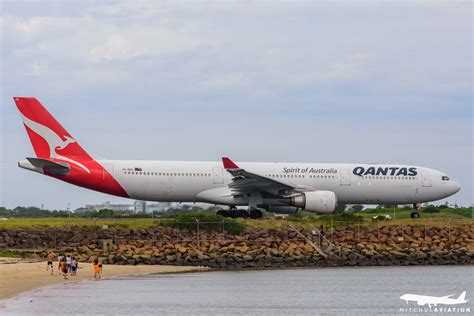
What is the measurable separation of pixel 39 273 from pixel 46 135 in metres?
14.4

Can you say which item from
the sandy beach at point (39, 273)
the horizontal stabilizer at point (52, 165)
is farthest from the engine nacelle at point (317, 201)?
the horizontal stabilizer at point (52, 165)

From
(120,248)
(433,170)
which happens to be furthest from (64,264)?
(433,170)

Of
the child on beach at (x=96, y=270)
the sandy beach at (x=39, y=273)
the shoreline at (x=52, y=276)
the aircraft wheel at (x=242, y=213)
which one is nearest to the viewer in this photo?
the shoreline at (x=52, y=276)

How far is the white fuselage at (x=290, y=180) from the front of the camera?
51.0 meters

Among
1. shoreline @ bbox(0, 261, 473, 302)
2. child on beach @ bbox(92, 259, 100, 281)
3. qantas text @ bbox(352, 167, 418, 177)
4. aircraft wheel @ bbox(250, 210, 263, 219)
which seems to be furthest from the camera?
qantas text @ bbox(352, 167, 418, 177)

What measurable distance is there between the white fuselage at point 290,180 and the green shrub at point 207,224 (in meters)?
1.22

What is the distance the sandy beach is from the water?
0.81 m

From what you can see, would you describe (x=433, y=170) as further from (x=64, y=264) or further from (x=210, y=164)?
(x=64, y=264)

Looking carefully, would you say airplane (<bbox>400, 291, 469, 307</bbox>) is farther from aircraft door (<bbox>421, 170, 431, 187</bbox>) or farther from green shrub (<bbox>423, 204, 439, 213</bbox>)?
green shrub (<bbox>423, 204, 439, 213</bbox>)

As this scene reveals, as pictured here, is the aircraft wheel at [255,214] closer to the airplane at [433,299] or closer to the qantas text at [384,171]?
the qantas text at [384,171]

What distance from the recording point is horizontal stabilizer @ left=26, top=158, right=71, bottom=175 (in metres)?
49.6

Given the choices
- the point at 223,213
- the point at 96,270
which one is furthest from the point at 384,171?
the point at 96,270

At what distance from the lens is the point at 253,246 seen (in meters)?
47.8

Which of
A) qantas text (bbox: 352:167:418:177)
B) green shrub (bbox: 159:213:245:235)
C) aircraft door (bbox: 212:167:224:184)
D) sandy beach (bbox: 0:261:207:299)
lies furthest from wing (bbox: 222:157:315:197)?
sandy beach (bbox: 0:261:207:299)
